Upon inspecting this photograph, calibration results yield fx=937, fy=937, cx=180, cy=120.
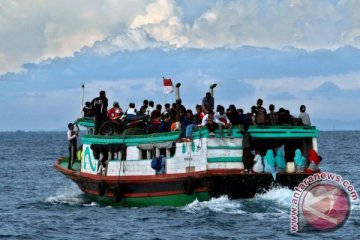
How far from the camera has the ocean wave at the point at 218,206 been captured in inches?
1154

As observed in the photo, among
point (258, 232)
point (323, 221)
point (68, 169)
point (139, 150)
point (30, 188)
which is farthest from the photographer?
point (30, 188)

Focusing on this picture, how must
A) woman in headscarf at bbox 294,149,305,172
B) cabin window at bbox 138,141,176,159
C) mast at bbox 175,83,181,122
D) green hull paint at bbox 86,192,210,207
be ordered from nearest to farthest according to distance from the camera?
green hull paint at bbox 86,192,210,207 < woman in headscarf at bbox 294,149,305,172 < mast at bbox 175,83,181,122 < cabin window at bbox 138,141,176,159

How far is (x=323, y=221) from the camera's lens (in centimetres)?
2842

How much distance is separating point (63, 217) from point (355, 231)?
10680 millimetres

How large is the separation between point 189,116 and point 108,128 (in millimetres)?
4627

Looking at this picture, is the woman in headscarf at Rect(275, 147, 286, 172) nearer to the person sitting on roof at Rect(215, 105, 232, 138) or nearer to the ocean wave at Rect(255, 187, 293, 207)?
the ocean wave at Rect(255, 187, 293, 207)

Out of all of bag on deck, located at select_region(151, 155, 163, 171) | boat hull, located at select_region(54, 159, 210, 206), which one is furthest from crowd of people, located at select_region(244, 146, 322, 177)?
bag on deck, located at select_region(151, 155, 163, 171)

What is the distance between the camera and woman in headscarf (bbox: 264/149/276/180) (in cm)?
3033

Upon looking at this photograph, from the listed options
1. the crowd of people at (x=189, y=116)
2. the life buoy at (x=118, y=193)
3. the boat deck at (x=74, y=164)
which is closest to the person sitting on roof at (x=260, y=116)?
the crowd of people at (x=189, y=116)

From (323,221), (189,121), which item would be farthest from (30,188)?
(323,221)

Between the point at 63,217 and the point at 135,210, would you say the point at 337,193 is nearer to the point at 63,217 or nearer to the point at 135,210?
the point at 135,210

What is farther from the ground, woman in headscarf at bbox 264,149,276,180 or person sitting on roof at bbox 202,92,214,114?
person sitting on roof at bbox 202,92,214,114

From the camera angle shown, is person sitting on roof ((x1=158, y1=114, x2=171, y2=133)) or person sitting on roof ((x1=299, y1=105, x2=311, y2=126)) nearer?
person sitting on roof ((x1=299, y1=105, x2=311, y2=126))

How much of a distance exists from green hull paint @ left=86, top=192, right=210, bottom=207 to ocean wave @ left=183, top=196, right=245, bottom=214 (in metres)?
0.22
